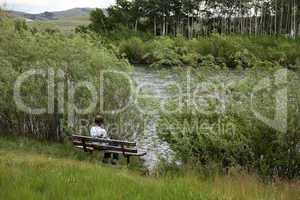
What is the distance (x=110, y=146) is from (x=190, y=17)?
8053 cm

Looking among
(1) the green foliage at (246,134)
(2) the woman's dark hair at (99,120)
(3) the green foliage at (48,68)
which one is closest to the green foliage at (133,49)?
(3) the green foliage at (48,68)

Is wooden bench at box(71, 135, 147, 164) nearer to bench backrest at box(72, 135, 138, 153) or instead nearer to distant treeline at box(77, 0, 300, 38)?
bench backrest at box(72, 135, 138, 153)

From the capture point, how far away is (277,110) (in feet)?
44.7

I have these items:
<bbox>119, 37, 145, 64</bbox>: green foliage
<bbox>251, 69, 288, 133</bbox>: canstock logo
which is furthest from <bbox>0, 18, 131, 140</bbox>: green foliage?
<bbox>119, 37, 145, 64</bbox>: green foliage

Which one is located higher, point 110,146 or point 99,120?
point 99,120

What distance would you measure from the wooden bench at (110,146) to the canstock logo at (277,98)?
338cm

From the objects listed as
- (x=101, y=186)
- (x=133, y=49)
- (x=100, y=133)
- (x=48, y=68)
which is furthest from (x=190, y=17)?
(x=101, y=186)

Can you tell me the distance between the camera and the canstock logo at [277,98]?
44.4ft

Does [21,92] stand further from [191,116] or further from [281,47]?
[281,47]

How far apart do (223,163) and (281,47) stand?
45253 mm

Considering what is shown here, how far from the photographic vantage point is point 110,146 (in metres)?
15.0

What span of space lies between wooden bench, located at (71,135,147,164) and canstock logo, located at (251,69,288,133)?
3.38 metres

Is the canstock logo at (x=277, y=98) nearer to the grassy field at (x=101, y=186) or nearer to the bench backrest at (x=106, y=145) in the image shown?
the grassy field at (x=101, y=186)

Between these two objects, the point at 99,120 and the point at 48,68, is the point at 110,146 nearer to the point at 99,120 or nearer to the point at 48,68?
the point at 99,120
